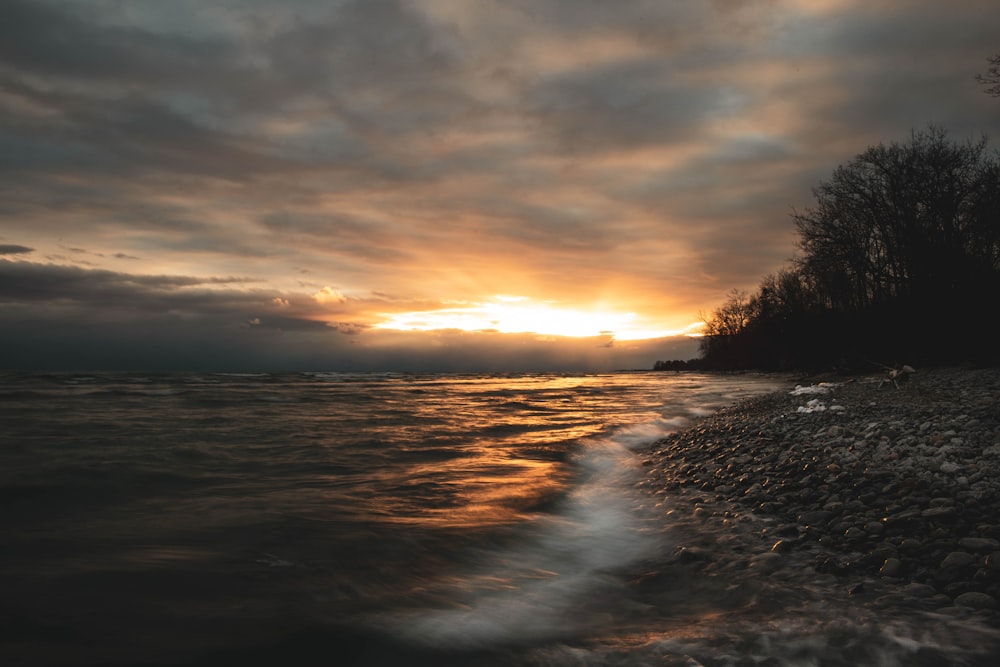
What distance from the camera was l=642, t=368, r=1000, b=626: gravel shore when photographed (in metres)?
4.20

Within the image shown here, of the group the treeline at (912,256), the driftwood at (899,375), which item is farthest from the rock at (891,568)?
the treeline at (912,256)

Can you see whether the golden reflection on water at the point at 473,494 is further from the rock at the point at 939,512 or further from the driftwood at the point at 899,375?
the driftwood at the point at 899,375

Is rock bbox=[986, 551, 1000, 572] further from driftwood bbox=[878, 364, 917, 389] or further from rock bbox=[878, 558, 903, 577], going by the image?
driftwood bbox=[878, 364, 917, 389]

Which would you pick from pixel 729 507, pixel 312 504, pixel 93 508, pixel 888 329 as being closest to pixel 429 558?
pixel 312 504

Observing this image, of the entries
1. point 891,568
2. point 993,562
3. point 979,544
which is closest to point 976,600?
point 993,562

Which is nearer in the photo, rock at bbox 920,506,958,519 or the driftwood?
rock at bbox 920,506,958,519

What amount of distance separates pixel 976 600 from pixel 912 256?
115 feet

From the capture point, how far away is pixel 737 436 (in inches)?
453

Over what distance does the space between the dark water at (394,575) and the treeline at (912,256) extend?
84.2 feet

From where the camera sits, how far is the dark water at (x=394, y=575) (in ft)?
12.5

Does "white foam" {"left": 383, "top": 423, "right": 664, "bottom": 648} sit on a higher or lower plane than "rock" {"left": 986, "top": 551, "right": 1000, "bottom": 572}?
lower

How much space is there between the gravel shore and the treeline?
2013 cm

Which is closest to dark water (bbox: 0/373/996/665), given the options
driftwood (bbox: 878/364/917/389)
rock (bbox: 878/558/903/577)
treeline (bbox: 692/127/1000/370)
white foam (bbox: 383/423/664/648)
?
white foam (bbox: 383/423/664/648)

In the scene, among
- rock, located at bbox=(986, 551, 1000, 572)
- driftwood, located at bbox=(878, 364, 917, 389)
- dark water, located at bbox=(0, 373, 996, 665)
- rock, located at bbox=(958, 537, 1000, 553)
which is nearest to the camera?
dark water, located at bbox=(0, 373, 996, 665)
